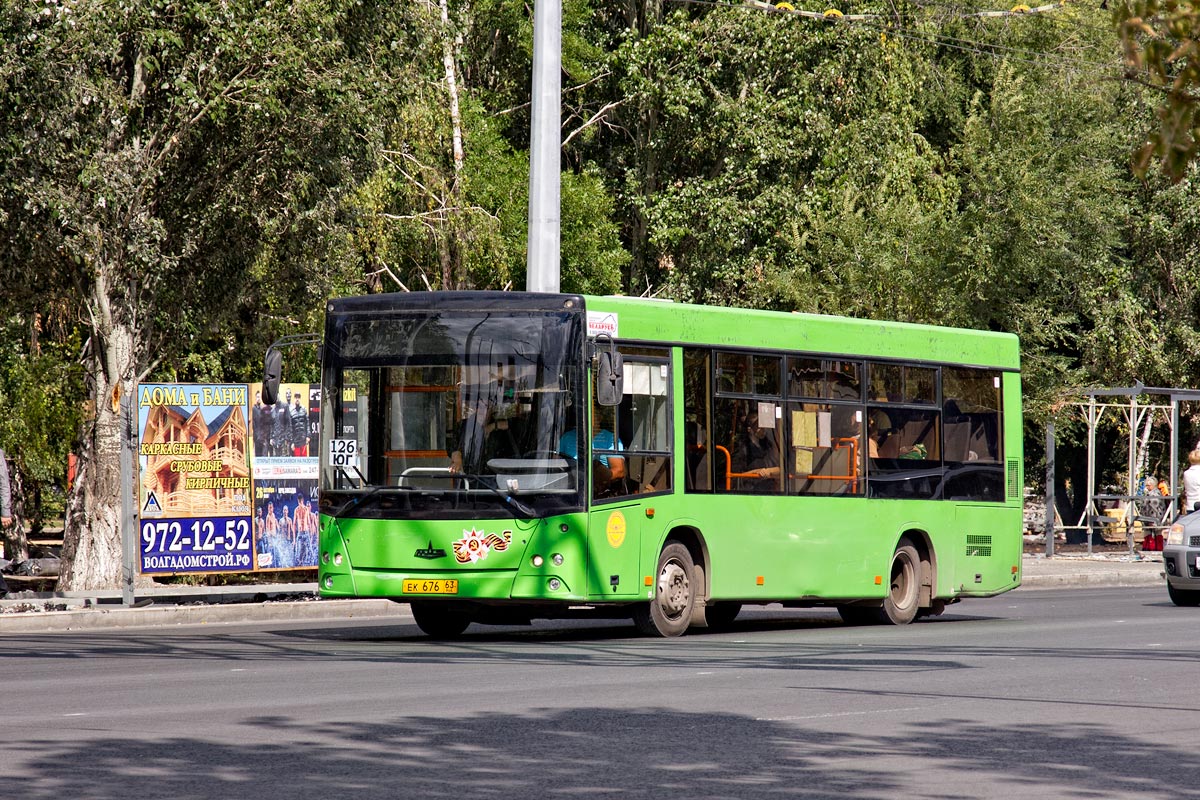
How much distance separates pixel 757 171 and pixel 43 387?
1448 cm

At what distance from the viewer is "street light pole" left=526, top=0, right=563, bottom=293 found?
21.3m

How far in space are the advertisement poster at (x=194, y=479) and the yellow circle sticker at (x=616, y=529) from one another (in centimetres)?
642

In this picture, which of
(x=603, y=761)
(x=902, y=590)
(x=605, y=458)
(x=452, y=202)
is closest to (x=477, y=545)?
(x=605, y=458)

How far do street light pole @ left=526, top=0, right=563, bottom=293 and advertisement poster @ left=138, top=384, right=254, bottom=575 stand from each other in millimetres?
3556

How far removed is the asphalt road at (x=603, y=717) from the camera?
8.19 metres

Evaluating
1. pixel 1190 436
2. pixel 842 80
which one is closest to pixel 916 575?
pixel 842 80

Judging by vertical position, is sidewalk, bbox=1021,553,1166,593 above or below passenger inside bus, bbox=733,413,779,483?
below

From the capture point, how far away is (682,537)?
17.0 meters

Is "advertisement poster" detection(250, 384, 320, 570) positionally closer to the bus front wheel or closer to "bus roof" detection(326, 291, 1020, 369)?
"bus roof" detection(326, 291, 1020, 369)

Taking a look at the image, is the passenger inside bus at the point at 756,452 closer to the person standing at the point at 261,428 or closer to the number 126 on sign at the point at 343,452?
the number 126 on sign at the point at 343,452

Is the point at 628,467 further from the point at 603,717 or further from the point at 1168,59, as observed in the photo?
the point at 1168,59

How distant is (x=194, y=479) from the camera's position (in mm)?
20875

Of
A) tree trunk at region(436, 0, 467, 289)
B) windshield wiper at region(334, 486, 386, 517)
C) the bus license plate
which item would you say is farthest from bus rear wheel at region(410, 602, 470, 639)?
tree trunk at region(436, 0, 467, 289)

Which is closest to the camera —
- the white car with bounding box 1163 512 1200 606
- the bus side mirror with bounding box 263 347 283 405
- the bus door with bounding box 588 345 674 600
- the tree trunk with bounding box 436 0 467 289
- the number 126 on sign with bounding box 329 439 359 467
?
the bus door with bounding box 588 345 674 600
